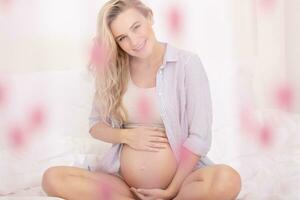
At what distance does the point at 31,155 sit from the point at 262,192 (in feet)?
1.83

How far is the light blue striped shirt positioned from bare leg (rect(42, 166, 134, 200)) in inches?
6.5

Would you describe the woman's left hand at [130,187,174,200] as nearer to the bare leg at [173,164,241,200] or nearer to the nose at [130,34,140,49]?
the bare leg at [173,164,241,200]

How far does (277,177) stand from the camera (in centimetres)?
120

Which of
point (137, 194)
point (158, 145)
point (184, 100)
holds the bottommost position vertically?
point (137, 194)

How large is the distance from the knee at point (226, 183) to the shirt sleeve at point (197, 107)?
0.07 m

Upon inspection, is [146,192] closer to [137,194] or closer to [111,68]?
[137,194]

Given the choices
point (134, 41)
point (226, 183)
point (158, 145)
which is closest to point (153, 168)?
point (158, 145)

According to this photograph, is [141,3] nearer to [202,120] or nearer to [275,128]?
[202,120]

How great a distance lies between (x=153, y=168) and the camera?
→ 3.83ft

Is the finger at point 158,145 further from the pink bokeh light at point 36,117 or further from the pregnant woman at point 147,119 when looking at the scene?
the pink bokeh light at point 36,117

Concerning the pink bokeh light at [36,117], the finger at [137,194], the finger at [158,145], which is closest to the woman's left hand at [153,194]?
the finger at [137,194]

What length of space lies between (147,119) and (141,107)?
0.10 ft

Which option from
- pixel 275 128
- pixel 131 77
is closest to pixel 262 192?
pixel 275 128

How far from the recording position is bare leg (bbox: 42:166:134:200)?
117cm
